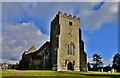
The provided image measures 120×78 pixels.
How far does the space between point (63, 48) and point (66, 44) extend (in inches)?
52.5

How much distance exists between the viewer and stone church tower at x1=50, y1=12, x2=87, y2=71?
44.2 metres

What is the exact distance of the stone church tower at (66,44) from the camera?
44.2 m

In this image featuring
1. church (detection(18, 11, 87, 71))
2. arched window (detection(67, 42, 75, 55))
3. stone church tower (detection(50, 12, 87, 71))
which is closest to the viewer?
stone church tower (detection(50, 12, 87, 71))

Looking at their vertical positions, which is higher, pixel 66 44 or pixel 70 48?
pixel 66 44

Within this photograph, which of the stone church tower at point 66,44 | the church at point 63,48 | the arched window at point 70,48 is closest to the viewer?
the stone church tower at point 66,44

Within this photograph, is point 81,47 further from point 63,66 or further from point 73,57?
point 63,66

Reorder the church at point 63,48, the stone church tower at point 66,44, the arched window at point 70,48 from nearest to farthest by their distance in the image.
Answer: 1. the stone church tower at point 66,44
2. the church at point 63,48
3. the arched window at point 70,48

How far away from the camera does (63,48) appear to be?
4469cm

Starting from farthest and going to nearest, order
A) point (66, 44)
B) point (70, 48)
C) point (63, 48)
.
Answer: point (70, 48) → point (66, 44) → point (63, 48)

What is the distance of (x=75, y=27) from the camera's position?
4822 centimetres

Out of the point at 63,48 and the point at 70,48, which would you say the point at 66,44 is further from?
the point at 70,48

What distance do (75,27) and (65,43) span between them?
5187 mm

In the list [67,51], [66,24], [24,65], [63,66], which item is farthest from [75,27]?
[24,65]

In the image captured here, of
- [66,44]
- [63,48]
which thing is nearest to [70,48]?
[66,44]
